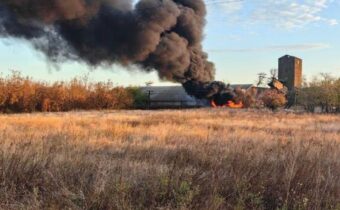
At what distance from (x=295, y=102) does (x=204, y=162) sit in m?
79.9

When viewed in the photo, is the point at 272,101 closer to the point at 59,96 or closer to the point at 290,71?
the point at 59,96

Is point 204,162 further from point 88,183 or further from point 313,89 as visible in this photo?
point 313,89

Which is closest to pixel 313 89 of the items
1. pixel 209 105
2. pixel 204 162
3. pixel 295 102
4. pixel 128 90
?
pixel 295 102

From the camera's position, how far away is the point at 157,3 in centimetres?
4650

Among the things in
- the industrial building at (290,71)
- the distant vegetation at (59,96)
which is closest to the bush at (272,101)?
the distant vegetation at (59,96)

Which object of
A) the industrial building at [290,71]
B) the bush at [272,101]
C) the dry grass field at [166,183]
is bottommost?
the dry grass field at [166,183]

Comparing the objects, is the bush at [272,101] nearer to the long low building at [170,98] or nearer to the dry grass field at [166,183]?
the long low building at [170,98]

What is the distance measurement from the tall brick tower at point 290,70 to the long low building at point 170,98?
63.8ft

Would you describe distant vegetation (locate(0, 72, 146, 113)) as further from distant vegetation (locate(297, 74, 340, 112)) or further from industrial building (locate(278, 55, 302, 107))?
industrial building (locate(278, 55, 302, 107))

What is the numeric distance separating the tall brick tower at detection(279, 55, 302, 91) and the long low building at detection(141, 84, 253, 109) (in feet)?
63.8

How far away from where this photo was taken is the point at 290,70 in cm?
11038

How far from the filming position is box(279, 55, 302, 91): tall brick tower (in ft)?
355

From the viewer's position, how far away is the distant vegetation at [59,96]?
165ft

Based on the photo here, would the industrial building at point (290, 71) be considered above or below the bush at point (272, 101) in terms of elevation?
above
